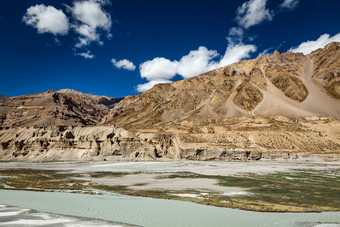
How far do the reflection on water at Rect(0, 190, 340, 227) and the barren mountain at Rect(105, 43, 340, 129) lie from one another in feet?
316

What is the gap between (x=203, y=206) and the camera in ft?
51.8

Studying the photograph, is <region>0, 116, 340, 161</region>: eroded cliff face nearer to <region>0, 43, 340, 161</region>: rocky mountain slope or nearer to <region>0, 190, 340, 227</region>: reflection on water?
<region>0, 43, 340, 161</region>: rocky mountain slope

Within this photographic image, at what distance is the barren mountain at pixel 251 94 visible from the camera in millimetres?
127312

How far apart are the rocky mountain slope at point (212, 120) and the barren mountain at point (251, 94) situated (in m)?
0.52

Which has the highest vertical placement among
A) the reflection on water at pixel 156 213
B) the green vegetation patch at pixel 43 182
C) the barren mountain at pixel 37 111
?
the barren mountain at pixel 37 111

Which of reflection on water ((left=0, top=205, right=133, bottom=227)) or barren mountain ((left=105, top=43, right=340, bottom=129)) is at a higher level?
barren mountain ((left=105, top=43, right=340, bottom=129))

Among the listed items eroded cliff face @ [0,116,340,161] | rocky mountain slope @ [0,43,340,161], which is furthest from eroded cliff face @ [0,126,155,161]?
rocky mountain slope @ [0,43,340,161]

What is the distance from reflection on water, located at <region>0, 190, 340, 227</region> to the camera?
1250 cm

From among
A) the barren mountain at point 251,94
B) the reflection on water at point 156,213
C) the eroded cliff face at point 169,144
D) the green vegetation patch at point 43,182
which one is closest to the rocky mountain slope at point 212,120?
the eroded cliff face at point 169,144

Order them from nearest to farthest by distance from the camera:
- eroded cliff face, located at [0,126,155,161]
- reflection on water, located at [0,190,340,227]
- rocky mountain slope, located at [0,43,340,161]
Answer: reflection on water, located at [0,190,340,227], eroded cliff face, located at [0,126,155,161], rocky mountain slope, located at [0,43,340,161]

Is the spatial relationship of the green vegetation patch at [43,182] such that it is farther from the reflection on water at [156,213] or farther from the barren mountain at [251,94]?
the barren mountain at [251,94]

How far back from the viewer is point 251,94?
137 m

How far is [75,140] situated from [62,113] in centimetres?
10350

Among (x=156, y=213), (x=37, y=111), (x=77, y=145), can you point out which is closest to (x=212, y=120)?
(x=77, y=145)
